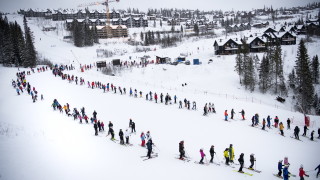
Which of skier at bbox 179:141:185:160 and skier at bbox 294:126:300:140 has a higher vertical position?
skier at bbox 179:141:185:160

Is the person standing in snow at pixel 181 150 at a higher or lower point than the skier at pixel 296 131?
higher

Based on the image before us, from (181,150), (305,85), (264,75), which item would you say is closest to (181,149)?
(181,150)

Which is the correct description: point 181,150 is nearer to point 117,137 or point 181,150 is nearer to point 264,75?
point 117,137

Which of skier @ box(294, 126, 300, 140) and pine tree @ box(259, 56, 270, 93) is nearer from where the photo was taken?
skier @ box(294, 126, 300, 140)

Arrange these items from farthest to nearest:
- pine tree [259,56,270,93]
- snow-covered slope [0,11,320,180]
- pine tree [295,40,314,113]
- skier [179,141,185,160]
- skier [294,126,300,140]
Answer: pine tree [259,56,270,93]
pine tree [295,40,314,113]
skier [294,126,300,140]
skier [179,141,185,160]
snow-covered slope [0,11,320,180]

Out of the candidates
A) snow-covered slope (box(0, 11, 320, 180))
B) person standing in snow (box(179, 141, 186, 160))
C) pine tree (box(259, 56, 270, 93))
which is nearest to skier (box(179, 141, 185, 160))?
person standing in snow (box(179, 141, 186, 160))

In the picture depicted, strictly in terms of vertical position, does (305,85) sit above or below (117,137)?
below

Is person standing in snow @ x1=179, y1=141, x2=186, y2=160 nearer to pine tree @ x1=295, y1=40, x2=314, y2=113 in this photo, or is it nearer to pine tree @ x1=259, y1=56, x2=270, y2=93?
pine tree @ x1=295, y1=40, x2=314, y2=113

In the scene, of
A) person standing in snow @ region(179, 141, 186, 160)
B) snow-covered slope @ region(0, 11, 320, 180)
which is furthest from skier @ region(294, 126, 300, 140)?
person standing in snow @ region(179, 141, 186, 160)

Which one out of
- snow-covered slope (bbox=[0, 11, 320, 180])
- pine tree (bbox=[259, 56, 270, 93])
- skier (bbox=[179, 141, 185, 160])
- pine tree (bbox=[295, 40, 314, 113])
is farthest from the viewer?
pine tree (bbox=[259, 56, 270, 93])

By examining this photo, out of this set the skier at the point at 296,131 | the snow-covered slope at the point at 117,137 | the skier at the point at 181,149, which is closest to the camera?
the snow-covered slope at the point at 117,137

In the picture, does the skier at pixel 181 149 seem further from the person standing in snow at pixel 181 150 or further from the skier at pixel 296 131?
the skier at pixel 296 131

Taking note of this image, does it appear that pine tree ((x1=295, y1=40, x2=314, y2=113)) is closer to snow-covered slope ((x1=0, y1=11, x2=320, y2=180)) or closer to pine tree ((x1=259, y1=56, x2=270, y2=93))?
pine tree ((x1=259, y1=56, x2=270, y2=93))

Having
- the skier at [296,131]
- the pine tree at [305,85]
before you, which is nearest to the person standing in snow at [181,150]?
the skier at [296,131]
